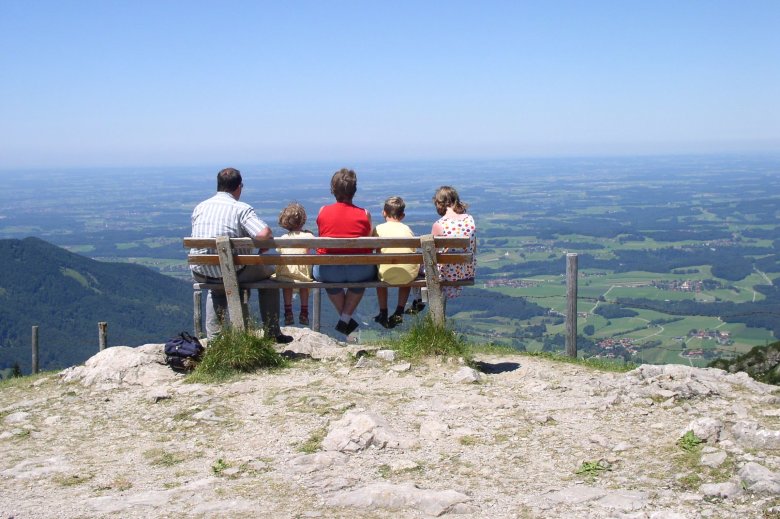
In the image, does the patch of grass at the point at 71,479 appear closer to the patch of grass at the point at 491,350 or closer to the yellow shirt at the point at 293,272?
the yellow shirt at the point at 293,272

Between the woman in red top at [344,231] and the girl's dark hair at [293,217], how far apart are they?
0.38 meters

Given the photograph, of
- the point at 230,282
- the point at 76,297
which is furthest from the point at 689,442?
the point at 76,297

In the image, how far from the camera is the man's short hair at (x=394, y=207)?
875 centimetres

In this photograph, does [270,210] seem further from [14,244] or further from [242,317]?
[242,317]

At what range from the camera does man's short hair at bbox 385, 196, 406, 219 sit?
8750 millimetres

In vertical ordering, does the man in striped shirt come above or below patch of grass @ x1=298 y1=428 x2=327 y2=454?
above

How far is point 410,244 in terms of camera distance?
7820mm

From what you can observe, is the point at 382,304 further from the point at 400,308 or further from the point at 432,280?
the point at 432,280

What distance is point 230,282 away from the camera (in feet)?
26.0

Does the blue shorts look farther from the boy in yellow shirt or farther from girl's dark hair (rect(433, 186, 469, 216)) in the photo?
girl's dark hair (rect(433, 186, 469, 216))

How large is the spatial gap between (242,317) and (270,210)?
294 feet

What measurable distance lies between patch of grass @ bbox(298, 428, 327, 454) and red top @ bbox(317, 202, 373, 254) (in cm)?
291

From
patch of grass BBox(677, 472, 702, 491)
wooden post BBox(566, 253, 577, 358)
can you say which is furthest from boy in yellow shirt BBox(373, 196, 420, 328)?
patch of grass BBox(677, 472, 702, 491)

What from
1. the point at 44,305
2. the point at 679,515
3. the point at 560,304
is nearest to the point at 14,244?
the point at 44,305
